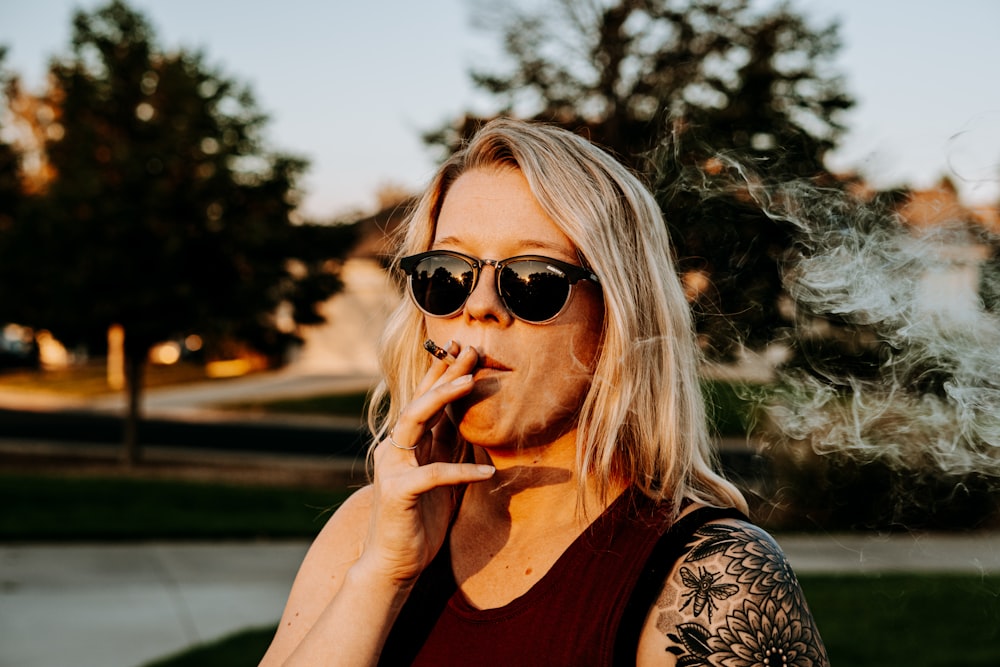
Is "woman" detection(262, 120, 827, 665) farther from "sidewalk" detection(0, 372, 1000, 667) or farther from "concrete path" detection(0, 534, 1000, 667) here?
"concrete path" detection(0, 534, 1000, 667)

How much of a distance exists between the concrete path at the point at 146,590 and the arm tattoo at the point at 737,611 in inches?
123

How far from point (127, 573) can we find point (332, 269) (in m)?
6.10

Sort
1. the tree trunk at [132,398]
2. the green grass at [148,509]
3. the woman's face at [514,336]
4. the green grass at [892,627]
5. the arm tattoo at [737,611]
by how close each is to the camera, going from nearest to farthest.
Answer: the arm tattoo at [737,611], the woman's face at [514,336], the green grass at [892,627], the green grass at [148,509], the tree trunk at [132,398]

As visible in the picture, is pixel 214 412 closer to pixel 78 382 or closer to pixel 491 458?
pixel 78 382

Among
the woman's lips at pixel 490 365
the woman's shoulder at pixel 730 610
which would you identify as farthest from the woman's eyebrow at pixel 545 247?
the woman's shoulder at pixel 730 610

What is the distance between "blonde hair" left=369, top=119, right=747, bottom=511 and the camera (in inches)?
66.5

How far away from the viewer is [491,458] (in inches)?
71.5

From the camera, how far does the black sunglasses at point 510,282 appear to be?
1668 millimetres

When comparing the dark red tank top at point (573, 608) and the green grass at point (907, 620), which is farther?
the green grass at point (907, 620)

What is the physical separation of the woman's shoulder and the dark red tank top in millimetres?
30

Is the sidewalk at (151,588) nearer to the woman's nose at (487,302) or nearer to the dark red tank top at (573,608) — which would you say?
the dark red tank top at (573,608)

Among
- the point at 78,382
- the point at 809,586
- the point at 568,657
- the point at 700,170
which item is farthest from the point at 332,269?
the point at 78,382

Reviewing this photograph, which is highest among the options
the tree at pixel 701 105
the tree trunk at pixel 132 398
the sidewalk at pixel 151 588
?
the tree at pixel 701 105

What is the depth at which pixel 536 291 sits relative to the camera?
5.45 feet
